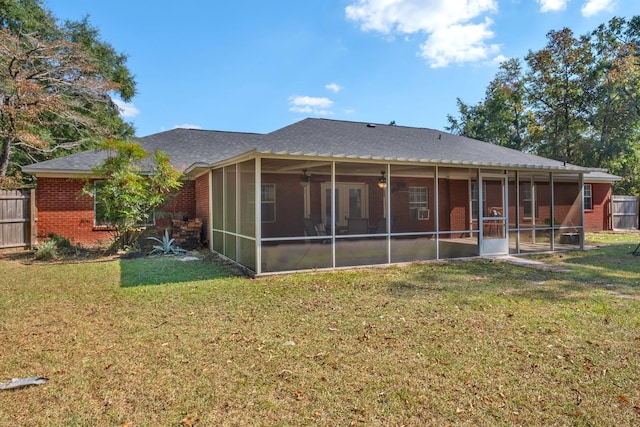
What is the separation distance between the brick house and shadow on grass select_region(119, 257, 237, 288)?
0.61 meters

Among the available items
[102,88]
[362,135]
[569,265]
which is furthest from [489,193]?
[102,88]

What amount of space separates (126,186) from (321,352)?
322 inches

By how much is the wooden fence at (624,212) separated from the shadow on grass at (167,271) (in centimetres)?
1909

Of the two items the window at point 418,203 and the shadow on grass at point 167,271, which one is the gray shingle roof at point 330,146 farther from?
the shadow on grass at point 167,271

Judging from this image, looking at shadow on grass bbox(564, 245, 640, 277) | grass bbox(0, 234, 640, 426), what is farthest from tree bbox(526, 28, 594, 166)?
grass bbox(0, 234, 640, 426)

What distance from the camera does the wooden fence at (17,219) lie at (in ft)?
35.9

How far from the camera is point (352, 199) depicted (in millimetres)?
9008

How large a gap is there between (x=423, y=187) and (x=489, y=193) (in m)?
1.75

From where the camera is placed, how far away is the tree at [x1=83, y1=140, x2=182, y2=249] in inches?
392

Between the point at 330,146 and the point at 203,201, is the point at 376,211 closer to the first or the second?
the point at 330,146

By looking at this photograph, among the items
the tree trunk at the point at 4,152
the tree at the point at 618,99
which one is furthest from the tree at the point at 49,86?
the tree at the point at 618,99

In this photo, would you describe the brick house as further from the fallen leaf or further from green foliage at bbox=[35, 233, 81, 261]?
the fallen leaf

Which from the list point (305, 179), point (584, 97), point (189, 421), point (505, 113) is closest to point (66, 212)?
point (305, 179)

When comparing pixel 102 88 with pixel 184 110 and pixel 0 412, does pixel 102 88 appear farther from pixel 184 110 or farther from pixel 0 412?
pixel 0 412
